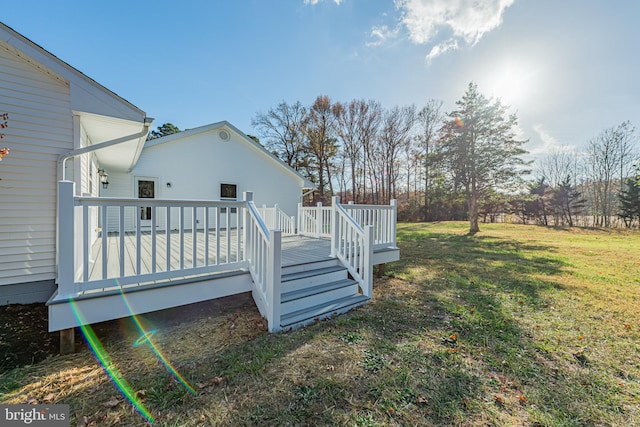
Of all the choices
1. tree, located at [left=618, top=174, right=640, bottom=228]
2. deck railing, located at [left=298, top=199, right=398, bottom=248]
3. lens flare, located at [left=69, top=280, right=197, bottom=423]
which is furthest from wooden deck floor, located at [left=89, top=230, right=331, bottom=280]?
tree, located at [left=618, top=174, right=640, bottom=228]

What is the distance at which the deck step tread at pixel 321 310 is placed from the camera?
3.23 m

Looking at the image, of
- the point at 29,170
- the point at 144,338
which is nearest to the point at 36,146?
the point at 29,170

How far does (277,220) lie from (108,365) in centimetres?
625

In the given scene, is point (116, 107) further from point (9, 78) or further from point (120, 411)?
point (120, 411)

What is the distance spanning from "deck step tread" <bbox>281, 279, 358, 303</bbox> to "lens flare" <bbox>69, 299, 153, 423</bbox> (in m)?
1.69

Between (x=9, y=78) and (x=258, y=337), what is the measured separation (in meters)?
5.40

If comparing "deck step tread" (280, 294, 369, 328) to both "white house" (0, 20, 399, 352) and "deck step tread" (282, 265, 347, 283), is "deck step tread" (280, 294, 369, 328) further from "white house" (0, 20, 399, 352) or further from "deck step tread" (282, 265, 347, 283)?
"deck step tread" (282, 265, 347, 283)

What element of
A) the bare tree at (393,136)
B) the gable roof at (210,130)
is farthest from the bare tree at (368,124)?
the gable roof at (210,130)

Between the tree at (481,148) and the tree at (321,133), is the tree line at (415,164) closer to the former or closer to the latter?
the tree at (321,133)

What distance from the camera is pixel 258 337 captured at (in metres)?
2.99

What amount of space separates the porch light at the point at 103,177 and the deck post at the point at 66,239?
7114 millimetres

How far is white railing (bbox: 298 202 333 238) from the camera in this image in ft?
23.3

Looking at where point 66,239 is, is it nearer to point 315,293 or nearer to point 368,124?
point 315,293

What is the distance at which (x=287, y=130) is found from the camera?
76.2 ft
